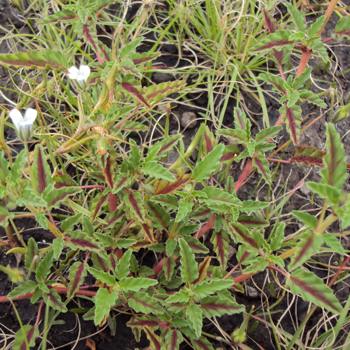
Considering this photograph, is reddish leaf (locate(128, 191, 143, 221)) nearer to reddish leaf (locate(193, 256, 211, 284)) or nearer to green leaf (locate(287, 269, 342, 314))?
reddish leaf (locate(193, 256, 211, 284))

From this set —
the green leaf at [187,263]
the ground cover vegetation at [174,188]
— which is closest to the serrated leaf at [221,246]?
the ground cover vegetation at [174,188]

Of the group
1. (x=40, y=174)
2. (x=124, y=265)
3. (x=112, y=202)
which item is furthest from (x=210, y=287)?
(x=40, y=174)

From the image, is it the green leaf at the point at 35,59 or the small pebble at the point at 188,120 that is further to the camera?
the small pebble at the point at 188,120

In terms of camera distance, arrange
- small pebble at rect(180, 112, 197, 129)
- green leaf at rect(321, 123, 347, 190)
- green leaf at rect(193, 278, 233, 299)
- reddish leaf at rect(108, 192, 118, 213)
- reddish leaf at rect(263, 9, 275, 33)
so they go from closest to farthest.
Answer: green leaf at rect(321, 123, 347, 190) < green leaf at rect(193, 278, 233, 299) < reddish leaf at rect(108, 192, 118, 213) < reddish leaf at rect(263, 9, 275, 33) < small pebble at rect(180, 112, 197, 129)

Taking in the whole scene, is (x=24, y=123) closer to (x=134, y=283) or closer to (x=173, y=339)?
(x=134, y=283)

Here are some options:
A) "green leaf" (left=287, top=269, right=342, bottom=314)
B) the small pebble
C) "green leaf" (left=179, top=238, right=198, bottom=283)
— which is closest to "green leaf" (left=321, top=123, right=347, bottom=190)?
"green leaf" (left=287, top=269, right=342, bottom=314)

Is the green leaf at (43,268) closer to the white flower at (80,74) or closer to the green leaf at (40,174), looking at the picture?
the green leaf at (40,174)
